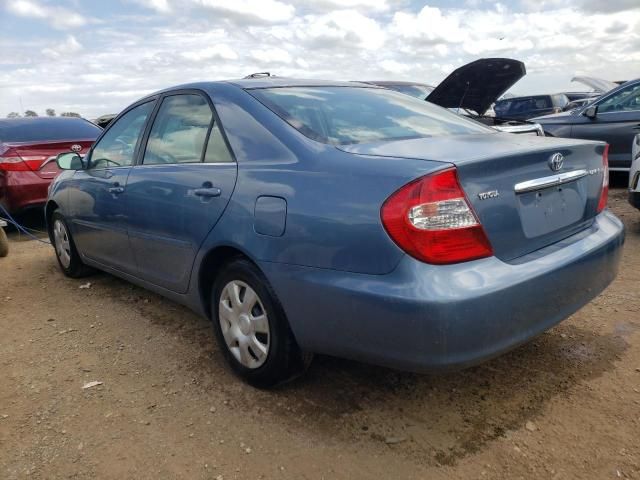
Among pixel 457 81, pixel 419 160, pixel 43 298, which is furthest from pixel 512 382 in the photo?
pixel 457 81

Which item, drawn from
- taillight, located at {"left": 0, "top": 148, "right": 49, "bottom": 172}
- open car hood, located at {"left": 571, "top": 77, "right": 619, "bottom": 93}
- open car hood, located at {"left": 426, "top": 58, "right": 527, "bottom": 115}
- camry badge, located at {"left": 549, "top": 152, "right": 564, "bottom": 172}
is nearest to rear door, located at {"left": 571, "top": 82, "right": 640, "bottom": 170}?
open car hood, located at {"left": 426, "top": 58, "right": 527, "bottom": 115}

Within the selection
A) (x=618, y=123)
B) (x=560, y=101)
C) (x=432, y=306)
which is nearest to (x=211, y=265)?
(x=432, y=306)

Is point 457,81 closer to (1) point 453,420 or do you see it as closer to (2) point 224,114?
(2) point 224,114

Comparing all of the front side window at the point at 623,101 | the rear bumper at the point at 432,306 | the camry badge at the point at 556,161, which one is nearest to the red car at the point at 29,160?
the rear bumper at the point at 432,306

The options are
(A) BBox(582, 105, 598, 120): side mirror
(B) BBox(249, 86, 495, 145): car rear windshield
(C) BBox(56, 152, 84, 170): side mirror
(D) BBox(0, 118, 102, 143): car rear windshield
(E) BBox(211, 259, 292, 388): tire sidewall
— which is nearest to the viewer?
(E) BBox(211, 259, 292, 388): tire sidewall

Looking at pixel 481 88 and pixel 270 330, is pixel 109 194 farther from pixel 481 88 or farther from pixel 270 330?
pixel 481 88

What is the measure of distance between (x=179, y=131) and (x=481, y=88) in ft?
18.6

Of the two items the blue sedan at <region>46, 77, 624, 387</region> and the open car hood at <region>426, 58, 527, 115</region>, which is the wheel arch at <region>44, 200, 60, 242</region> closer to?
the blue sedan at <region>46, 77, 624, 387</region>

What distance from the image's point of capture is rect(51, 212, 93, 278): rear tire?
4746mm

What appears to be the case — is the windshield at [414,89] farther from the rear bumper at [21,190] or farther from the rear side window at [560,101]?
the rear side window at [560,101]

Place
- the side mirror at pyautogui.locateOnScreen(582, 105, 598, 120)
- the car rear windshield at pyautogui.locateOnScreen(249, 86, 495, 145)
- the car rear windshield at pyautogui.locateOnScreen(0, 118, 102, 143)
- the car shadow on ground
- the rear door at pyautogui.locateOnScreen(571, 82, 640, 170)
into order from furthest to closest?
the side mirror at pyautogui.locateOnScreen(582, 105, 598, 120), the rear door at pyautogui.locateOnScreen(571, 82, 640, 170), the car rear windshield at pyautogui.locateOnScreen(0, 118, 102, 143), the car rear windshield at pyautogui.locateOnScreen(249, 86, 495, 145), the car shadow on ground

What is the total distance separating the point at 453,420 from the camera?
8.01 ft

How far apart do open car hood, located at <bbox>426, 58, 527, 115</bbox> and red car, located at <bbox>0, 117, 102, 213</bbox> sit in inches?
186

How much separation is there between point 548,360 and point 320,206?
1.57 m
